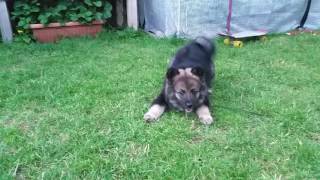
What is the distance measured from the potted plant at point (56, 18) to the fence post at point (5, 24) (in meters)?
0.18

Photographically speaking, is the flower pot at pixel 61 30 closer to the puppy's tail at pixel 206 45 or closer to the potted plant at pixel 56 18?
the potted plant at pixel 56 18

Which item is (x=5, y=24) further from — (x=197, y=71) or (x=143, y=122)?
(x=197, y=71)

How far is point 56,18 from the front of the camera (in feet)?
22.1

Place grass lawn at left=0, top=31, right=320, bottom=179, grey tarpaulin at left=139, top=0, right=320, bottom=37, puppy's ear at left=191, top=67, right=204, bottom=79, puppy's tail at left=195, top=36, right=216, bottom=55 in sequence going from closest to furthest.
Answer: grass lawn at left=0, top=31, right=320, bottom=179 < puppy's ear at left=191, top=67, right=204, bottom=79 < puppy's tail at left=195, top=36, right=216, bottom=55 < grey tarpaulin at left=139, top=0, right=320, bottom=37

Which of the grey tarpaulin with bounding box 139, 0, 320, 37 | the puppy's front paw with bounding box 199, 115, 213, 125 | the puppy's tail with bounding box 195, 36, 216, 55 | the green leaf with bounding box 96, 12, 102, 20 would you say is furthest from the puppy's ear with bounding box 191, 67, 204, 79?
the green leaf with bounding box 96, 12, 102, 20

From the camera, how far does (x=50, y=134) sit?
10.6 ft

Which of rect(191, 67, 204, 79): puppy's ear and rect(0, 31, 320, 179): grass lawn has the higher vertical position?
rect(191, 67, 204, 79): puppy's ear

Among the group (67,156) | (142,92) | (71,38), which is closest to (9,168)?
(67,156)

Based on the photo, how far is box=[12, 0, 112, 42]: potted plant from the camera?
6.62 meters

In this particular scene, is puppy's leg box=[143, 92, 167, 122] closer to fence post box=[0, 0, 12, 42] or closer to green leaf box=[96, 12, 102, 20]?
green leaf box=[96, 12, 102, 20]

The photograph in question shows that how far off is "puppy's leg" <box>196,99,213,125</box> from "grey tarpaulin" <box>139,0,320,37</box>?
3.43 meters

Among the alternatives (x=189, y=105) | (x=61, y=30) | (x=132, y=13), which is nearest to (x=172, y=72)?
(x=189, y=105)

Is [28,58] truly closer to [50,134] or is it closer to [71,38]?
[71,38]

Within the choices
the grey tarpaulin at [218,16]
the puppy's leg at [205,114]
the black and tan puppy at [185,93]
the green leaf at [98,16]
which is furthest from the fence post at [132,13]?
the puppy's leg at [205,114]
